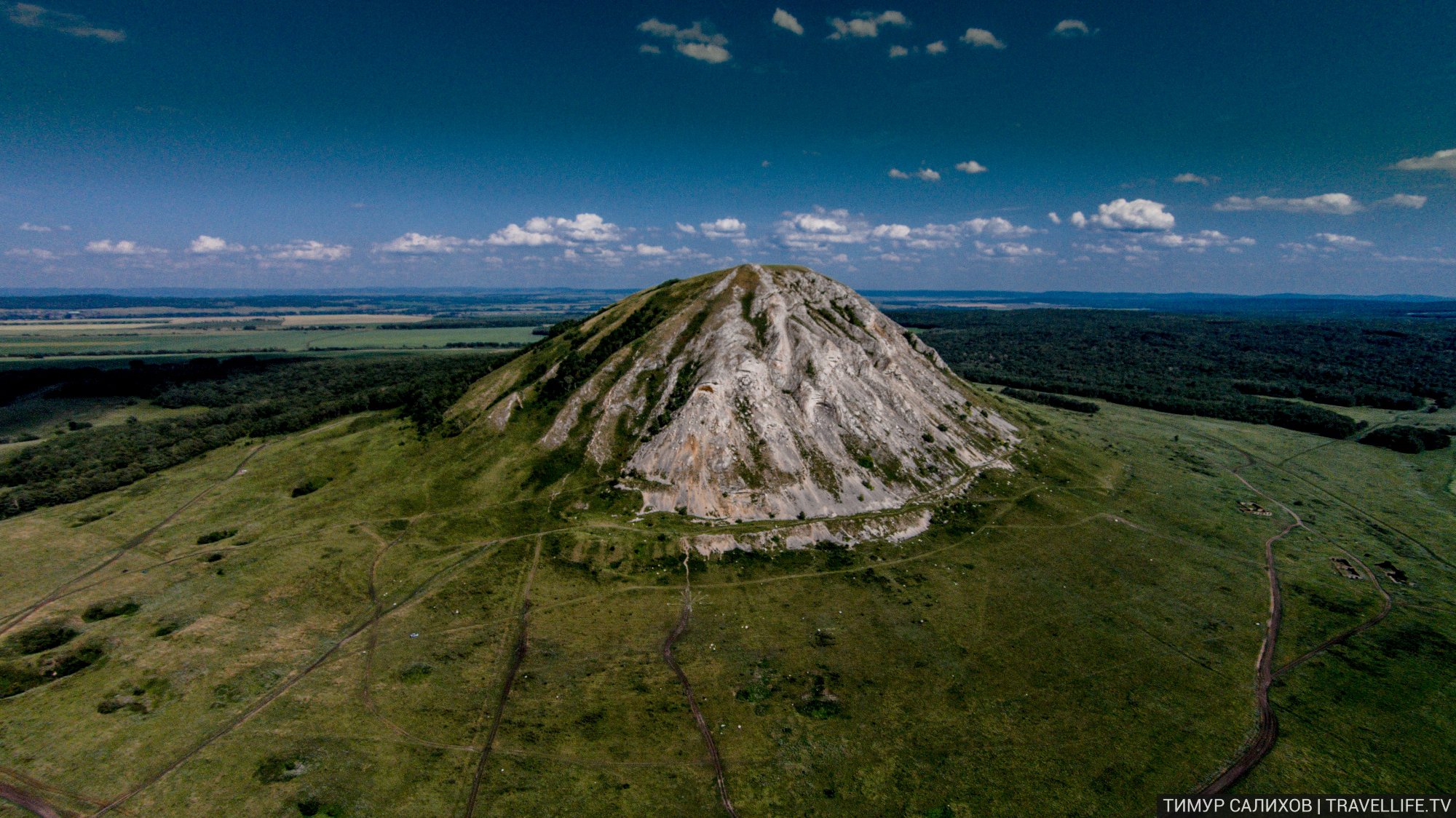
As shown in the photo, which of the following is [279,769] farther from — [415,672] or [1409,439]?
[1409,439]

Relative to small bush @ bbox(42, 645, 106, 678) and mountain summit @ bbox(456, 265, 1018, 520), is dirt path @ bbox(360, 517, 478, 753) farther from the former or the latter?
mountain summit @ bbox(456, 265, 1018, 520)

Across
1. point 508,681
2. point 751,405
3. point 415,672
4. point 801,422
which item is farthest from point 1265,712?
point 415,672

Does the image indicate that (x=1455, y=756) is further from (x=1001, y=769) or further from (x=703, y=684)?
(x=703, y=684)

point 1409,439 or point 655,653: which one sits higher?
point 1409,439

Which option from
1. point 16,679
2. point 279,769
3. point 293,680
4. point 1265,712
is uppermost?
point 16,679

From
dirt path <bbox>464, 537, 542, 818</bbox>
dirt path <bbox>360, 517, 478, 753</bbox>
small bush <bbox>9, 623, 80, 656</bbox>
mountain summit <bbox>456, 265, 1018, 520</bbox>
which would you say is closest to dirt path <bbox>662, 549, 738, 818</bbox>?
dirt path <bbox>464, 537, 542, 818</bbox>

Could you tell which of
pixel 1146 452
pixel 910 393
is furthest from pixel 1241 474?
pixel 910 393
